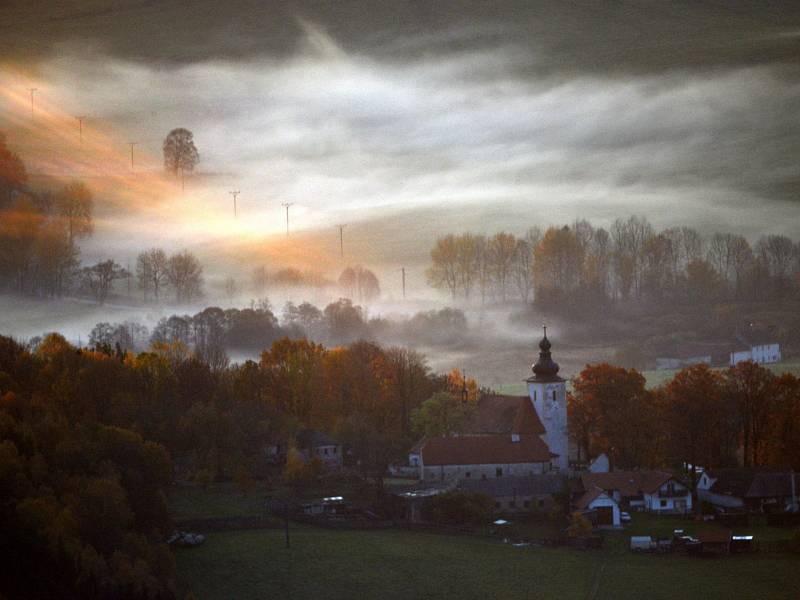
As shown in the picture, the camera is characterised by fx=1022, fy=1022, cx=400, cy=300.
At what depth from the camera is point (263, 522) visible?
24.5 metres

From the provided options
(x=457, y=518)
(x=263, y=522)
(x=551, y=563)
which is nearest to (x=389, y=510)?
(x=457, y=518)

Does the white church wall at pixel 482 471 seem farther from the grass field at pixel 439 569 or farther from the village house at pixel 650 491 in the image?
the grass field at pixel 439 569

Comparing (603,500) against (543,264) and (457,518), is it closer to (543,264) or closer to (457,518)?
(457,518)

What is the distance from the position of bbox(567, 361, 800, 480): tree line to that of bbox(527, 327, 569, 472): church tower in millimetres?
1256

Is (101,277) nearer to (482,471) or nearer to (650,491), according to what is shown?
(482,471)

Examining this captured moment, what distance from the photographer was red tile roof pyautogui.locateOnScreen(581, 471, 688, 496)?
97.1 ft

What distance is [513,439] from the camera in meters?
34.3

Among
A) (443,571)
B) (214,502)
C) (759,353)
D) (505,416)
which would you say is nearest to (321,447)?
(505,416)

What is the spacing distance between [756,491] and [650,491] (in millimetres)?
2892

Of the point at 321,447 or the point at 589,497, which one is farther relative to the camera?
the point at 321,447

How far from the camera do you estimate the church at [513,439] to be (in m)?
32.7

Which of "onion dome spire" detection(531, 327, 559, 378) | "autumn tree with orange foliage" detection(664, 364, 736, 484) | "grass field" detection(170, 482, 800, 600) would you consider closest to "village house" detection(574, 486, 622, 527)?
"grass field" detection(170, 482, 800, 600)

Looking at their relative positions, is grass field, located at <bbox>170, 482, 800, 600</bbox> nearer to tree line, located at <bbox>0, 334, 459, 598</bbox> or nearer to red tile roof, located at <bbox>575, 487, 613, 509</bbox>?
tree line, located at <bbox>0, 334, 459, 598</bbox>

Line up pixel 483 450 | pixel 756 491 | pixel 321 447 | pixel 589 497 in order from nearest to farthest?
pixel 589 497, pixel 756 491, pixel 483 450, pixel 321 447
